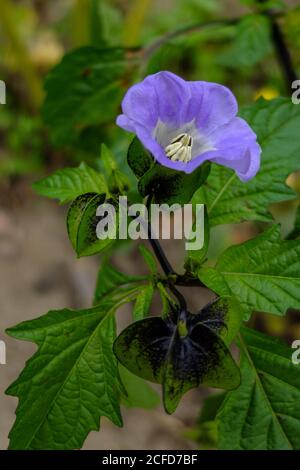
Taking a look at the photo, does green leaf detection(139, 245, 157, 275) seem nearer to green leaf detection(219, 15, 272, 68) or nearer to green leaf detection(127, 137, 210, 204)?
green leaf detection(127, 137, 210, 204)

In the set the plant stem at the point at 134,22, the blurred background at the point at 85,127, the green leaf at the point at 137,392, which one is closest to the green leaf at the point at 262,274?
the green leaf at the point at 137,392

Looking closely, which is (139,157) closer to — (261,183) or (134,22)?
(261,183)

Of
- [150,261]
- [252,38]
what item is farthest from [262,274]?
[252,38]

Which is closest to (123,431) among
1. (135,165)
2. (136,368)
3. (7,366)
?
(7,366)

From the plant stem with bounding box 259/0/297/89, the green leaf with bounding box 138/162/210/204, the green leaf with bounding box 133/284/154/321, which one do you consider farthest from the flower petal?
the plant stem with bounding box 259/0/297/89

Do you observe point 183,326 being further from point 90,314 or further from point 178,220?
point 178,220

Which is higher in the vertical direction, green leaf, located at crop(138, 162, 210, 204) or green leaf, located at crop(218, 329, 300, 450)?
green leaf, located at crop(138, 162, 210, 204)
